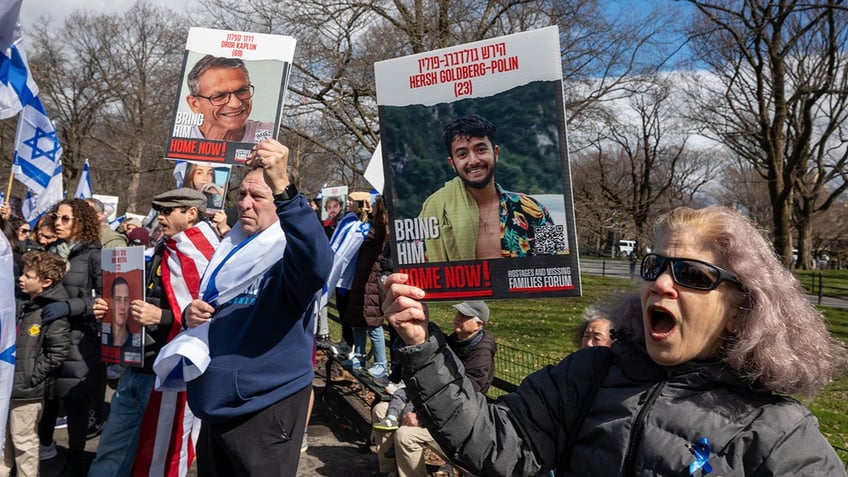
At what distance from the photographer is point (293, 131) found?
582 inches

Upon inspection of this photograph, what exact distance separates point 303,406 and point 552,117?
2.10m

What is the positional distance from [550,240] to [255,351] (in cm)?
A: 171

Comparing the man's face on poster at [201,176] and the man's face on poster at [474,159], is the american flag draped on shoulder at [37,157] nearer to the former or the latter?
the man's face on poster at [201,176]

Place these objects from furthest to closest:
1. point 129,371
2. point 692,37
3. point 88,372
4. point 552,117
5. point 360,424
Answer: point 692,37 < point 360,424 < point 88,372 < point 129,371 < point 552,117

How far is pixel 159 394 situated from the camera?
4199mm

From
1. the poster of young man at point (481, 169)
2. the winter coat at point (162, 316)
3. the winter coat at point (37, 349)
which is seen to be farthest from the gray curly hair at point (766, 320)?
the winter coat at point (37, 349)

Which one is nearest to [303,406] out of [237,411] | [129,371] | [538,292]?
[237,411]

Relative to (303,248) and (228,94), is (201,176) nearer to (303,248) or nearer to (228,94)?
(228,94)

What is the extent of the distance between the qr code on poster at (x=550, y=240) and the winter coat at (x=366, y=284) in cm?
580

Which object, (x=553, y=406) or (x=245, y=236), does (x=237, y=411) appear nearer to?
(x=245, y=236)

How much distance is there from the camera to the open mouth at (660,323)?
72.5 inches

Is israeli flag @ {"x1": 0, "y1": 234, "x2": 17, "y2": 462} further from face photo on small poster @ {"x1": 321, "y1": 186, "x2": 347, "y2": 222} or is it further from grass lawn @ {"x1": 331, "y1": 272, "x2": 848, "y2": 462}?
face photo on small poster @ {"x1": 321, "y1": 186, "x2": 347, "y2": 222}

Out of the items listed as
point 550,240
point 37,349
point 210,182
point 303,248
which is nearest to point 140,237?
point 210,182

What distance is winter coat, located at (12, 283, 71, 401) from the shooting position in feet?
16.3
